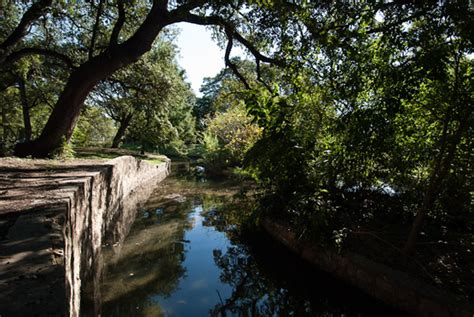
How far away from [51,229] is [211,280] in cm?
290

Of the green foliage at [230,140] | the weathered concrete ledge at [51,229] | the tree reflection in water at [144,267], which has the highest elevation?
the green foliage at [230,140]

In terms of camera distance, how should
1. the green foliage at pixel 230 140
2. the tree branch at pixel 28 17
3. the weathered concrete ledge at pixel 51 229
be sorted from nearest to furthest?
the weathered concrete ledge at pixel 51 229, the tree branch at pixel 28 17, the green foliage at pixel 230 140

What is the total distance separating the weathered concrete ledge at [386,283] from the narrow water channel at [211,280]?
0.17 meters

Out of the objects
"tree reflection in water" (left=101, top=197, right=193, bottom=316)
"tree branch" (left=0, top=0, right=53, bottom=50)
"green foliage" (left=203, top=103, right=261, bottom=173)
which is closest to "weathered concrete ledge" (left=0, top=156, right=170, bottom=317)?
"tree reflection in water" (left=101, top=197, right=193, bottom=316)

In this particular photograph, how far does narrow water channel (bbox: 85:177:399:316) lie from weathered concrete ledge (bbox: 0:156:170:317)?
549 mm

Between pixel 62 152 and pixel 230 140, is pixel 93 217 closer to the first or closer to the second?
pixel 62 152

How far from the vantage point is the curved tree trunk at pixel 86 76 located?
768cm

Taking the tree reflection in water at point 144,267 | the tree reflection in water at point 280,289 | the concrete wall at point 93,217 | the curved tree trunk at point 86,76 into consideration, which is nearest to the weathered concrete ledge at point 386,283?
the tree reflection in water at point 280,289

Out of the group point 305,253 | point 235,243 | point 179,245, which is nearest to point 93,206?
point 179,245

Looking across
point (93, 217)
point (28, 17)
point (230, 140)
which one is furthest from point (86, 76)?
point (230, 140)

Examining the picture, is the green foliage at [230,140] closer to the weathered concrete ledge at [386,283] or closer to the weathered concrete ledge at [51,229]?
the weathered concrete ledge at [51,229]

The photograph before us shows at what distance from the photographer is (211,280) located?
502cm

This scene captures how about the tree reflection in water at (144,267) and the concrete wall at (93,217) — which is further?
the tree reflection in water at (144,267)

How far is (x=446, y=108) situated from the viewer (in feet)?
12.3
